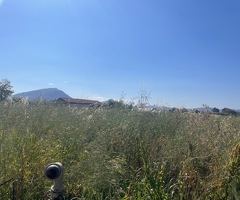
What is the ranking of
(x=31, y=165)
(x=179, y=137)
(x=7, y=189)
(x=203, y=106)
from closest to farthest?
(x=7, y=189) → (x=31, y=165) → (x=179, y=137) → (x=203, y=106)

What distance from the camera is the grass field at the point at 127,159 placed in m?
2.71

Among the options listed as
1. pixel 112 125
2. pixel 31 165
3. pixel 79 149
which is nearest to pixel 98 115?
pixel 112 125

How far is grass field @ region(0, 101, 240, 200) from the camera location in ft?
8.89

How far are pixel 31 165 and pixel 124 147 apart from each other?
1606 mm

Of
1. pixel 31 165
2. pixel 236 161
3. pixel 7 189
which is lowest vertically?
pixel 7 189

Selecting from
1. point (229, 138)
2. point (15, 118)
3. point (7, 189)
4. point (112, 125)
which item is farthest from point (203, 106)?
point (7, 189)

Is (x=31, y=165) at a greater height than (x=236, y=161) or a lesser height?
lesser

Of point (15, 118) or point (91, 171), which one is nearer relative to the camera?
point (91, 171)

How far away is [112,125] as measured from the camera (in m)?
5.33

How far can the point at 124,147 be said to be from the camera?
4.50m

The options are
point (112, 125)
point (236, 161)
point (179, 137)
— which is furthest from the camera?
point (112, 125)

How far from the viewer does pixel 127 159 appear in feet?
13.7

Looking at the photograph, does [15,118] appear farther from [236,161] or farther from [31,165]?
[236,161]

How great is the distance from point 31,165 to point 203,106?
397cm
